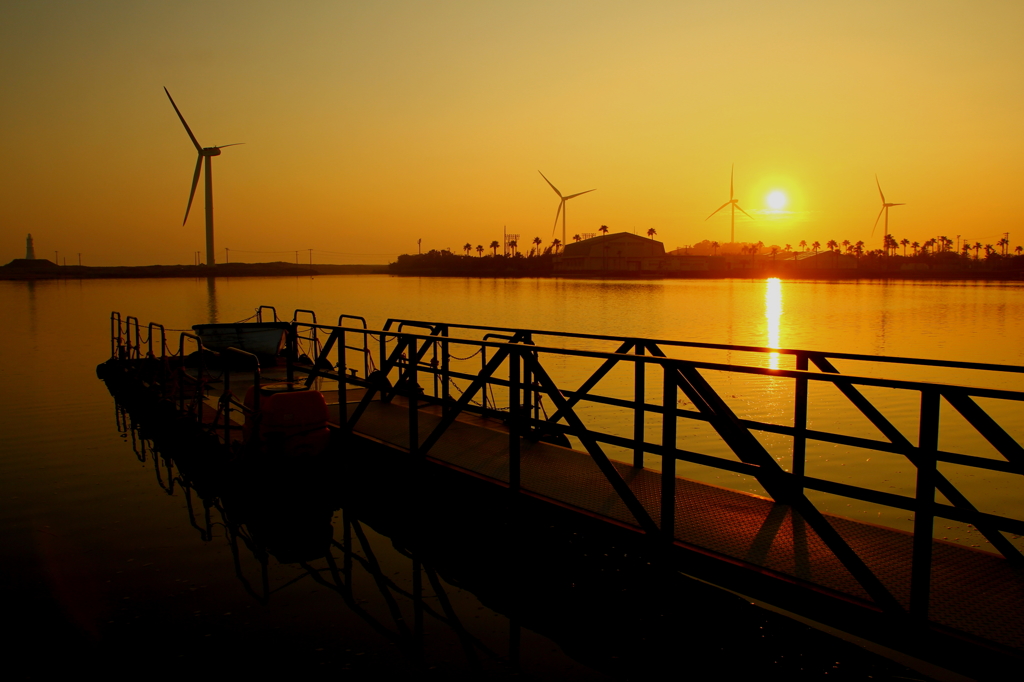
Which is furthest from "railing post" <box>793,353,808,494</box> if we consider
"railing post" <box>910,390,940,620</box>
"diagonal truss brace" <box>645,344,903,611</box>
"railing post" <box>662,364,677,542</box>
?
"railing post" <box>910,390,940,620</box>

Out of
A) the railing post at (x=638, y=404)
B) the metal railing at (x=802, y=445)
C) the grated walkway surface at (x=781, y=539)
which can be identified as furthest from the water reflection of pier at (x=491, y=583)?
the railing post at (x=638, y=404)

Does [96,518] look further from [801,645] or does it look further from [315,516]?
[801,645]

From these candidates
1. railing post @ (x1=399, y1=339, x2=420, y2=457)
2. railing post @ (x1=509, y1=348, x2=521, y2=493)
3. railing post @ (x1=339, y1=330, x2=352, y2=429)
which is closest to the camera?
railing post @ (x1=509, y1=348, x2=521, y2=493)

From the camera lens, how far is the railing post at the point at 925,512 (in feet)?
13.5

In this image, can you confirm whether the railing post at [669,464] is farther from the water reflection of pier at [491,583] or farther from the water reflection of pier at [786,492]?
the water reflection of pier at [491,583]

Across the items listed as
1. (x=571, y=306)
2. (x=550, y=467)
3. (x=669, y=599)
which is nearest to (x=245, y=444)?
(x=550, y=467)

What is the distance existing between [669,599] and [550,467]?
2.35m

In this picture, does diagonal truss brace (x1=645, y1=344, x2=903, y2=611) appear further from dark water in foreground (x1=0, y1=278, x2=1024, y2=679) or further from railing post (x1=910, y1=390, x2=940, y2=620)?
dark water in foreground (x1=0, y1=278, x2=1024, y2=679)

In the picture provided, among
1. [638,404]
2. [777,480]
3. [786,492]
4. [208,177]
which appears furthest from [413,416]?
[208,177]

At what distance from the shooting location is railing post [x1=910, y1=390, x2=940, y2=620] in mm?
4102

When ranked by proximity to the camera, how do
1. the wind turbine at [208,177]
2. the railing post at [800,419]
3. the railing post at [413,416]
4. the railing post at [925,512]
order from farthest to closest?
the wind turbine at [208,177] → the railing post at [413,416] → the railing post at [800,419] → the railing post at [925,512]

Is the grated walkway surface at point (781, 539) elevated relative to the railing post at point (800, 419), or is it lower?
lower

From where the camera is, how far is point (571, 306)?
214ft

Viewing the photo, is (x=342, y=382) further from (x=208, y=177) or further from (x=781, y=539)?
(x=208, y=177)
